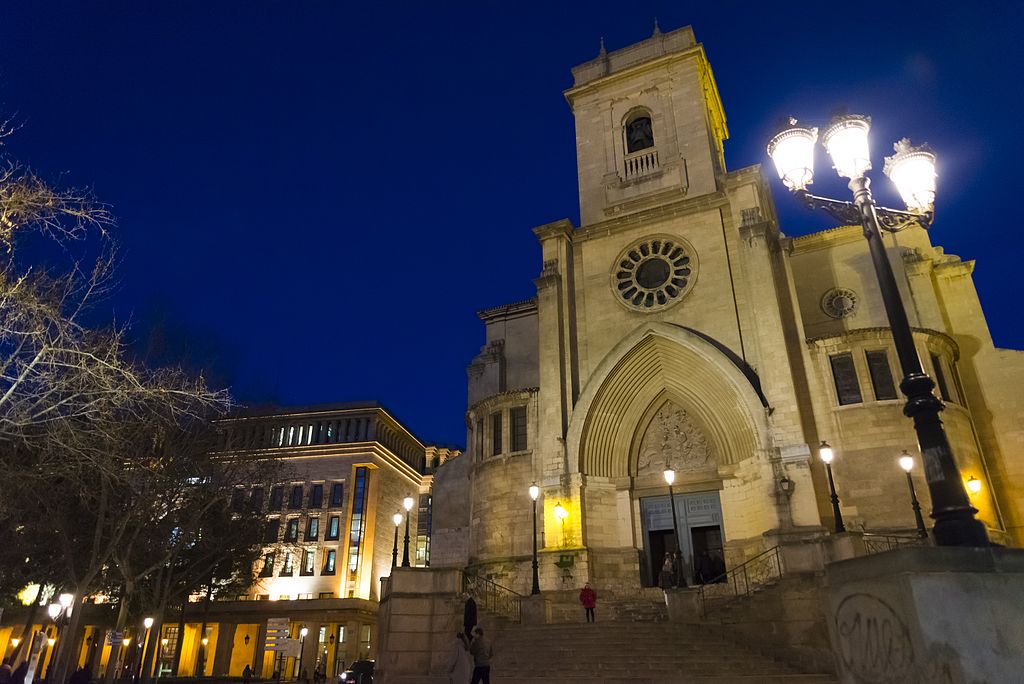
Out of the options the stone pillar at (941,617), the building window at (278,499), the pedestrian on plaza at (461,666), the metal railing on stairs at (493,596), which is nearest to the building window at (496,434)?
the metal railing on stairs at (493,596)

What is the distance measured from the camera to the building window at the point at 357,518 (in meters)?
48.2

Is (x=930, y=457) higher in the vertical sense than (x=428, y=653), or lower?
higher

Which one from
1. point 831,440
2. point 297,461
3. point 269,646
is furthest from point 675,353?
point 297,461

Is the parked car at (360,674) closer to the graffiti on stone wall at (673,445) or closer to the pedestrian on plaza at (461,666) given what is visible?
the pedestrian on plaza at (461,666)

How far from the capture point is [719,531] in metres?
23.8

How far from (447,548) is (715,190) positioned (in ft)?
69.2

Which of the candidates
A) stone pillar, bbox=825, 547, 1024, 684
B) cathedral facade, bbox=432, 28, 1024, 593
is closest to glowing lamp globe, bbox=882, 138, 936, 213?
stone pillar, bbox=825, 547, 1024, 684

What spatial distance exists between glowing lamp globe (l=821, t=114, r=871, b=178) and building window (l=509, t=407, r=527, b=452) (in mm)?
19835

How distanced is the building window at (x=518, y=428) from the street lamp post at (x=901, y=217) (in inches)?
754

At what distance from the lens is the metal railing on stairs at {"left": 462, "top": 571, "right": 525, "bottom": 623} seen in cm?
2145

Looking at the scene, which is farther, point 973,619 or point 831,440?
point 831,440

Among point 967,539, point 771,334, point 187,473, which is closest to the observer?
point 967,539

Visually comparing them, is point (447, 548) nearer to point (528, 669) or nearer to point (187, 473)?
point (187, 473)

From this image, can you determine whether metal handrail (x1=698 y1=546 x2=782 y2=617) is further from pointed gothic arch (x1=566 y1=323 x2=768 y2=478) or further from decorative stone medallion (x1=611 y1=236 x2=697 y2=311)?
decorative stone medallion (x1=611 y1=236 x2=697 y2=311)
